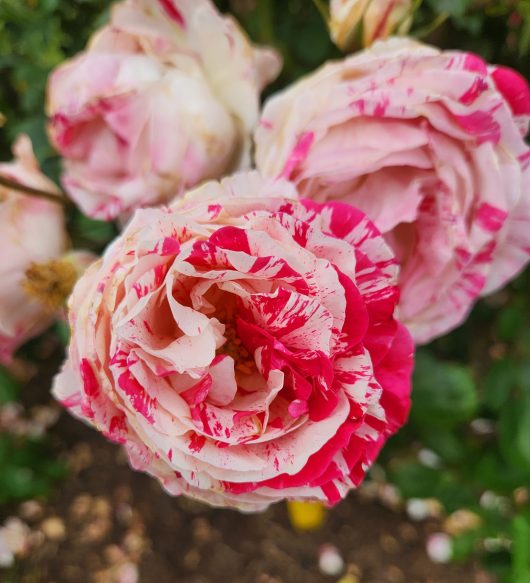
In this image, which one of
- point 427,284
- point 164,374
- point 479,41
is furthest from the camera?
point 479,41

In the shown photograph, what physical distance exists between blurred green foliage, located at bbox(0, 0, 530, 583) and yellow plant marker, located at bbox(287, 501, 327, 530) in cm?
18

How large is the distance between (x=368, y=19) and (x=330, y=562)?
2.50 ft

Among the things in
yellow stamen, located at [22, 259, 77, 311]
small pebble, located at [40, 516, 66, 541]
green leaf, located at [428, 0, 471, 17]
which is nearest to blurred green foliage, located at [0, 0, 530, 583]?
green leaf, located at [428, 0, 471, 17]

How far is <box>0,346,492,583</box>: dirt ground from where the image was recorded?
0.91 m

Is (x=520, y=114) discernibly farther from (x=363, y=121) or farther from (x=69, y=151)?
(x=69, y=151)

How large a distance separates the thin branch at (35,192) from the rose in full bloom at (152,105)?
0.03 metres

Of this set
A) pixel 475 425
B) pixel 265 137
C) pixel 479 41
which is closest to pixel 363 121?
pixel 265 137

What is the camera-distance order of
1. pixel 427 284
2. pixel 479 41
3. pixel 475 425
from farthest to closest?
pixel 475 425, pixel 479 41, pixel 427 284

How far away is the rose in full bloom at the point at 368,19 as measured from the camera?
0.42 m

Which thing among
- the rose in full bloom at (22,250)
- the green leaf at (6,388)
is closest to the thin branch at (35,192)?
the rose in full bloom at (22,250)

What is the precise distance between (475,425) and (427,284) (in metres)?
0.53

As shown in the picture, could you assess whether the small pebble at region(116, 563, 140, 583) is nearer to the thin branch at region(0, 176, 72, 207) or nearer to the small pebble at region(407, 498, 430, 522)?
the small pebble at region(407, 498, 430, 522)

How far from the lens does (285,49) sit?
2.02ft

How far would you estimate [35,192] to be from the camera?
469 mm
